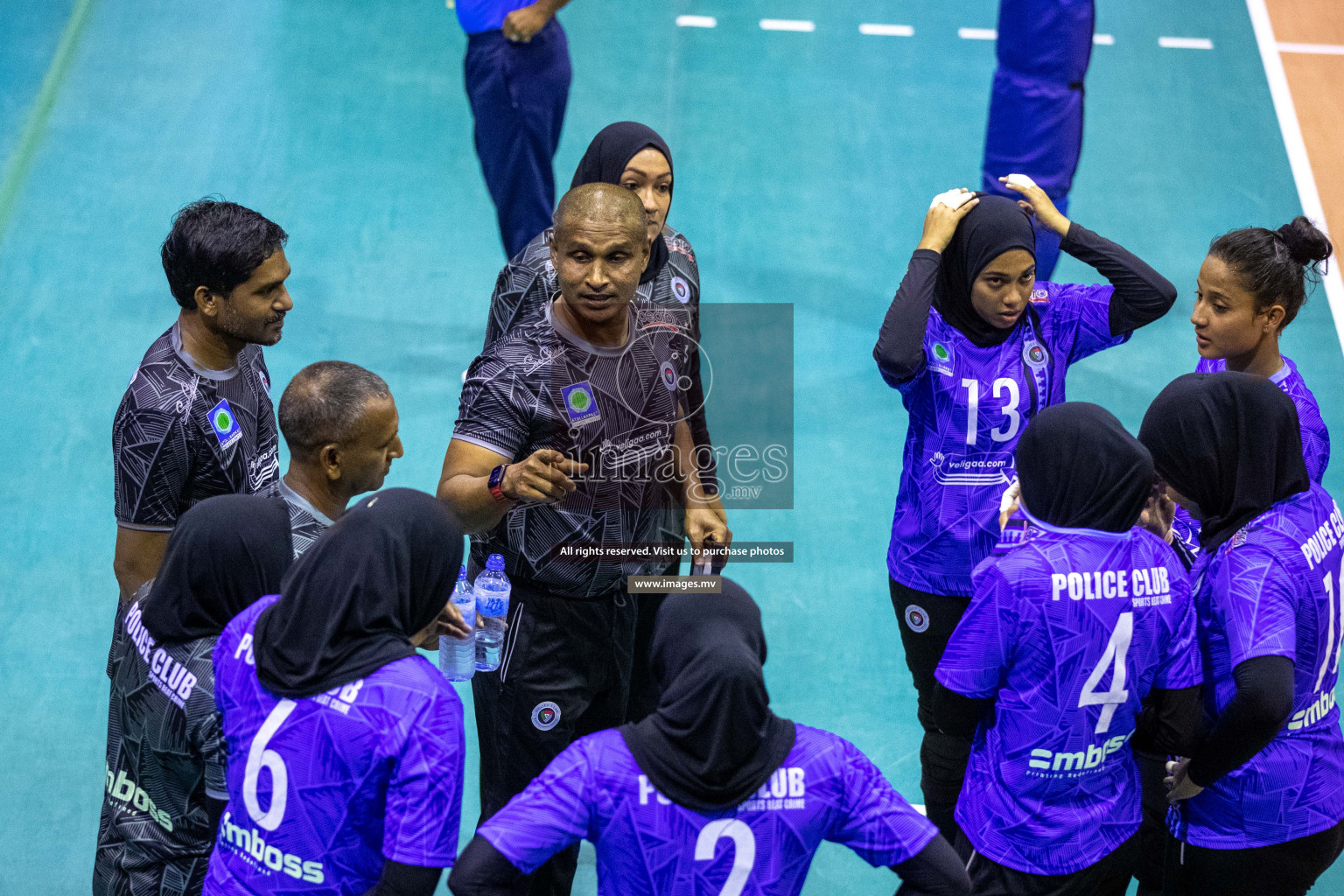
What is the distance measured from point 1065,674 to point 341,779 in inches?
66.1

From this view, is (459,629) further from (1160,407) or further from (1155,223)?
(1155,223)

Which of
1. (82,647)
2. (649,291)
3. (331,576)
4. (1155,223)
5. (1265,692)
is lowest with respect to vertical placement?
(82,647)

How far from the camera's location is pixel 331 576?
2.68 meters

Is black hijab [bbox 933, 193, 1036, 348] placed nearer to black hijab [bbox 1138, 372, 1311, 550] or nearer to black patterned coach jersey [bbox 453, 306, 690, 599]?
black hijab [bbox 1138, 372, 1311, 550]

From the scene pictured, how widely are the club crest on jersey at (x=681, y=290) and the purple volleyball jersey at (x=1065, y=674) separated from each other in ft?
5.81

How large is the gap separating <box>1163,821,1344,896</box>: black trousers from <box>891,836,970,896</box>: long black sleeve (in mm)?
1180

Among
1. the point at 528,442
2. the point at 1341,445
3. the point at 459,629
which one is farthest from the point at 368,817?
the point at 1341,445

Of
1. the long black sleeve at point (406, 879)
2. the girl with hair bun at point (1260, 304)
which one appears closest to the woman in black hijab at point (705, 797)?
the long black sleeve at point (406, 879)

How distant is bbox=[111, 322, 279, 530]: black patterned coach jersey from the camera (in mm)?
3656

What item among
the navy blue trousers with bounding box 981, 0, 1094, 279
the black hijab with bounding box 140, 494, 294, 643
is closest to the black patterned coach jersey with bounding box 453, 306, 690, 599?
the black hijab with bounding box 140, 494, 294, 643

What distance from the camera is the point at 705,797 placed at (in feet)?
8.29

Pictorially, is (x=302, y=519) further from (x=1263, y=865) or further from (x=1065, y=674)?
(x=1263, y=865)

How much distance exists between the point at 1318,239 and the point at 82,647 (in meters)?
4.98

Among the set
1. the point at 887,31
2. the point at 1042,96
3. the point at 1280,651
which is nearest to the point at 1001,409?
the point at 1280,651
